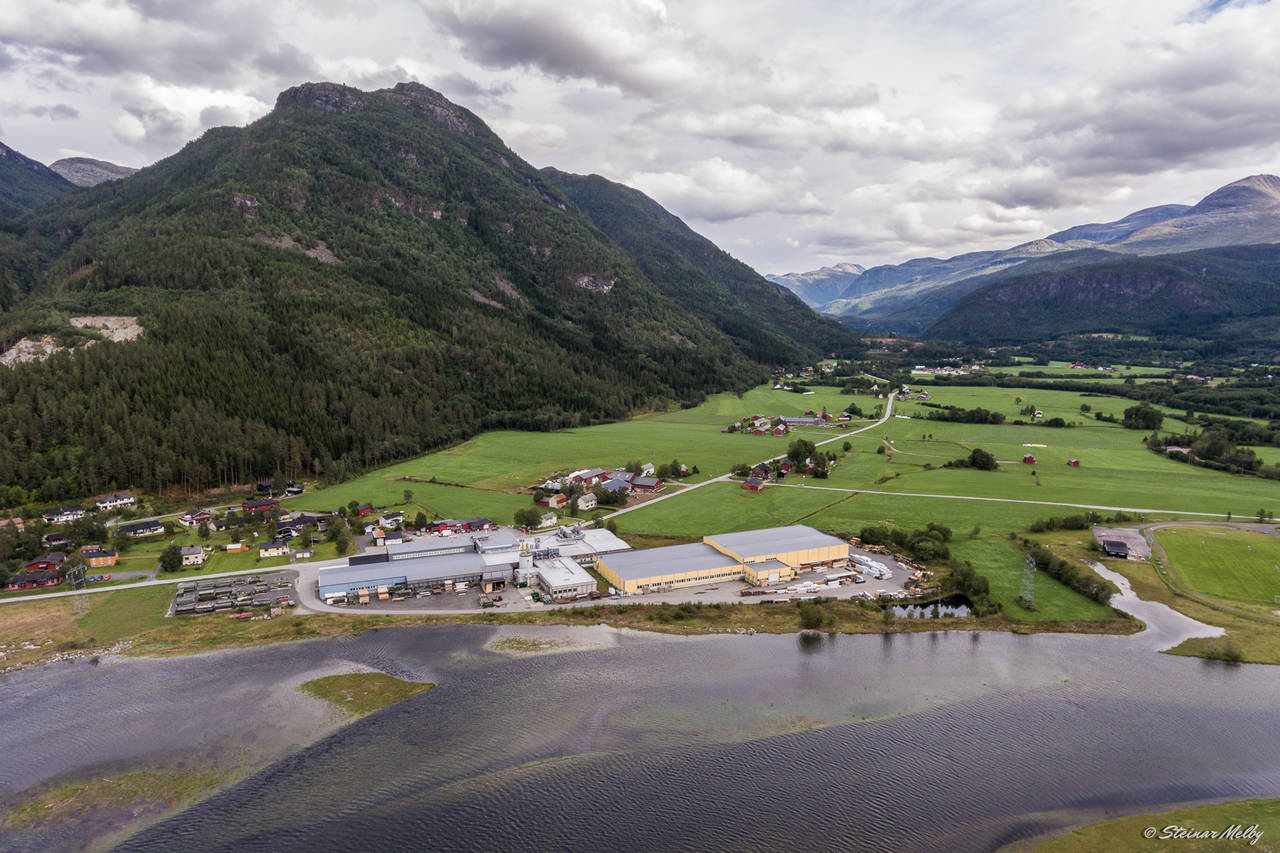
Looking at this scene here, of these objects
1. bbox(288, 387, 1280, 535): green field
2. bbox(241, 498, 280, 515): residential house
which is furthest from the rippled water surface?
bbox(241, 498, 280, 515): residential house

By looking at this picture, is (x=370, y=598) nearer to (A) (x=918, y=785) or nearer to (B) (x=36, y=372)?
(A) (x=918, y=785)

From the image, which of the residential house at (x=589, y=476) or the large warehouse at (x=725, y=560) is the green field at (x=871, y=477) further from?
the large warehouse at (x=725, y=560)

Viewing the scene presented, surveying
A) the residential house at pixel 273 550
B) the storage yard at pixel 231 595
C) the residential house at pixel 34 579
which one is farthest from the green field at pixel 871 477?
the residential house at pixel 34 579

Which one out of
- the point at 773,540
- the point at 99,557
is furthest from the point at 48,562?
the point at 773,540

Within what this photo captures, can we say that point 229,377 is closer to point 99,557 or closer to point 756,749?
point 99,557

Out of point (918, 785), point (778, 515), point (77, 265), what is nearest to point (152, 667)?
point (918, 785)
